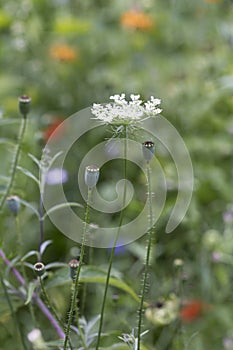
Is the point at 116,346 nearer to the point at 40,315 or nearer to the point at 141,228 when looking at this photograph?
the point at 40,315

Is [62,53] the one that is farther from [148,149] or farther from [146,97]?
[148,149]

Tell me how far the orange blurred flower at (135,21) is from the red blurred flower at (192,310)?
1203 millimetres

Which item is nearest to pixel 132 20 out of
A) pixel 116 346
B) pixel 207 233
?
pixel 207 233

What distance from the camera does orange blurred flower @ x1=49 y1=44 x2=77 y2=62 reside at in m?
2.45

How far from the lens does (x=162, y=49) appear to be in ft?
8.78

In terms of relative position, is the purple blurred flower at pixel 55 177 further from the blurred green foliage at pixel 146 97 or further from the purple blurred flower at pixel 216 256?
the purple blurred flower at pixel 216 256

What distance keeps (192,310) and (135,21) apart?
4.11 ft

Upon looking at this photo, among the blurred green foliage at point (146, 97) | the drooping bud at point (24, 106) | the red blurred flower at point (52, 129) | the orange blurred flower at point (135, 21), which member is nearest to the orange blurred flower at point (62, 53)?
the blurred green foliage at point (146, 97)

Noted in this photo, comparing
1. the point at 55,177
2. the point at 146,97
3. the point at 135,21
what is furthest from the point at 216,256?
the point at 135,21

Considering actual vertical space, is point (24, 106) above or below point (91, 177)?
above

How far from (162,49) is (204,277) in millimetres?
1231

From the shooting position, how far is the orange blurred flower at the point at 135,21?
96.0 inches

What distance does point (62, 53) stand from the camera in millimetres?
2461

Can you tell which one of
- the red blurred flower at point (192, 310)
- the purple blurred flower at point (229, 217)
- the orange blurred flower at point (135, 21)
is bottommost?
the red blurred flower at point (192, 310)
